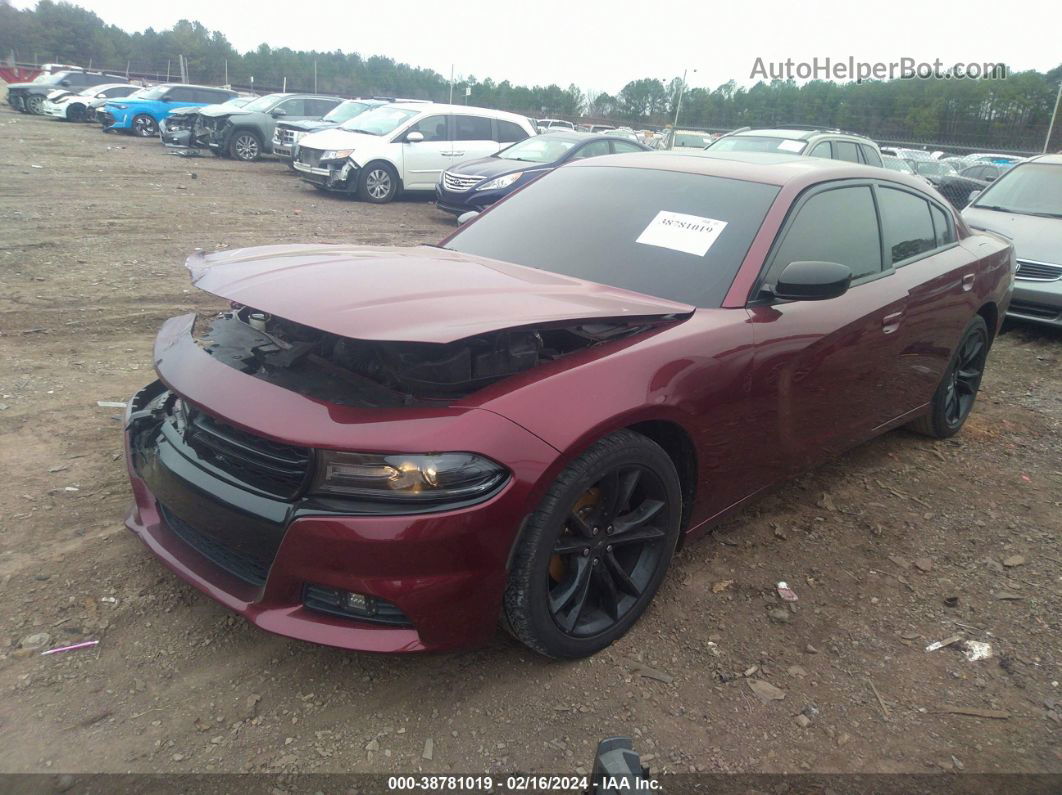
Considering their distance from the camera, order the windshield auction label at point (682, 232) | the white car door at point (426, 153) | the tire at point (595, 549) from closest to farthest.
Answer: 1. the tire at point (595, 549)
2. the windshield auction label at point (682, 232)
3. the white car door at point (426, 153)

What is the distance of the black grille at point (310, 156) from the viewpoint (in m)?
12.9

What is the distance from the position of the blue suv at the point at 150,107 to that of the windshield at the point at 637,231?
21331 millimetres

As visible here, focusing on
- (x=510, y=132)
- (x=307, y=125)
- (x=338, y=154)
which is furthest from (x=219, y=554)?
(x=307, y=125)

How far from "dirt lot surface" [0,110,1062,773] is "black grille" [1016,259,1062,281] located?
3.15m

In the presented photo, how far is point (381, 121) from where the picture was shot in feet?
44.5

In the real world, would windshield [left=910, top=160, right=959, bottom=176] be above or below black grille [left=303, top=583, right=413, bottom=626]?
above

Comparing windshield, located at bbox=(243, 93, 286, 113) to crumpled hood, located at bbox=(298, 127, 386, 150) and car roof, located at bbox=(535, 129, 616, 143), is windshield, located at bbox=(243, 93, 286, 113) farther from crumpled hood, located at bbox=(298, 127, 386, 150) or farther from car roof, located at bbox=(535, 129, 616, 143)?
car roof, located at bbox=(535, 129, 616, 143)

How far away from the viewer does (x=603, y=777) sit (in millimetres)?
1584

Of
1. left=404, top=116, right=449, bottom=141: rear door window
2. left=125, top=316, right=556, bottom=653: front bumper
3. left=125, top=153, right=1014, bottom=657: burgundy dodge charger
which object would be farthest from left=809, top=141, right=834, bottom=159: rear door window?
left=125, top=316, right=556, bottom=653: front bumper

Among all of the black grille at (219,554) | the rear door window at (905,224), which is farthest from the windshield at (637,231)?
the black grille at (219,554)

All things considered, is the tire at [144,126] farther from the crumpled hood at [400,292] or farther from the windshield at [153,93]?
the crumpled hood at [400,292]

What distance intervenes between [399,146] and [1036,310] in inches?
385

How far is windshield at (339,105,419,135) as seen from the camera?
13.3 meters

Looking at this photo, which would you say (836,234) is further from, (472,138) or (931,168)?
(931,168)
